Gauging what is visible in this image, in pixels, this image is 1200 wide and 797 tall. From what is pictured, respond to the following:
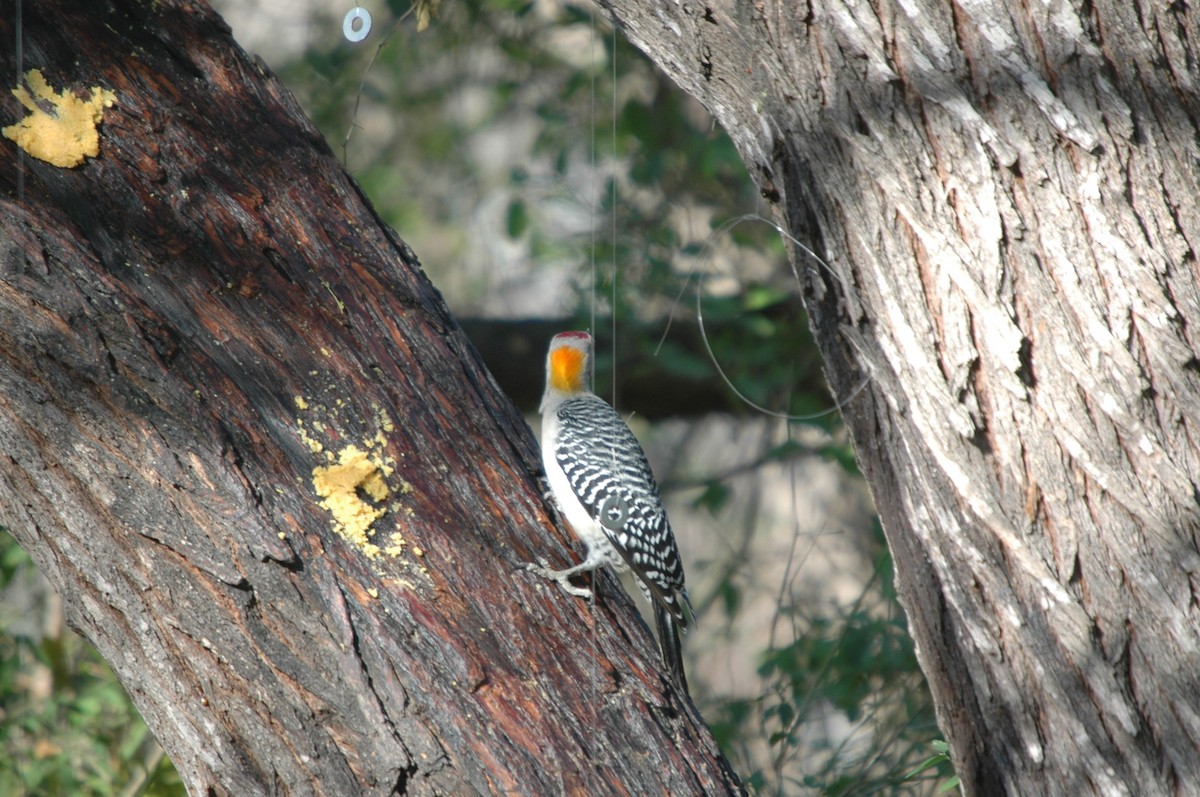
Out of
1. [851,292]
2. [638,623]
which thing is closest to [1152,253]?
[851,292]

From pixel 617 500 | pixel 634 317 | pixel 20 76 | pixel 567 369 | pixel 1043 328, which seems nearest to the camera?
pixel 1043 328

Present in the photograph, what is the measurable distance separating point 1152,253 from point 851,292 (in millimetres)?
492

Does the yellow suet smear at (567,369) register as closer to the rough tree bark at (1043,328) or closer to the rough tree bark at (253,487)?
the rough tree bark at (253,487)

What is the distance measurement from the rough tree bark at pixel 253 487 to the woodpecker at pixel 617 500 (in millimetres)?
1118

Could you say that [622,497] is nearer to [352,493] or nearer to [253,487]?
[352,493]

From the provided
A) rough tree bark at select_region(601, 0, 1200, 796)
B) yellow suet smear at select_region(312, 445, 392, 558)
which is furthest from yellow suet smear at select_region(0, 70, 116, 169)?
rough tree bark at select_region(601, 0, 1200, 796)

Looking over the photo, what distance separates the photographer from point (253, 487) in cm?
200

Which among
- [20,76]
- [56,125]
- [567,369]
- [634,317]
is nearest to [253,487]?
[56,125]

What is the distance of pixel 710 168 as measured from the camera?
5.95m

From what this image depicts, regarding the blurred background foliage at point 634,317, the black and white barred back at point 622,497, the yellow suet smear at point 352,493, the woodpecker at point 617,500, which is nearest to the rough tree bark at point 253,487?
the yellow suet smear at point 352,493

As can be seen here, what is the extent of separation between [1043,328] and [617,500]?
226 centimetres

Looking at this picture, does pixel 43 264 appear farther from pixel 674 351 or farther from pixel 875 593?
pixel 875 593

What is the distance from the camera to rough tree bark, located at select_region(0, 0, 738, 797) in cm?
194

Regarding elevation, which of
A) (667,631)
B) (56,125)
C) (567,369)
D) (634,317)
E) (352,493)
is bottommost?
(667,631)
